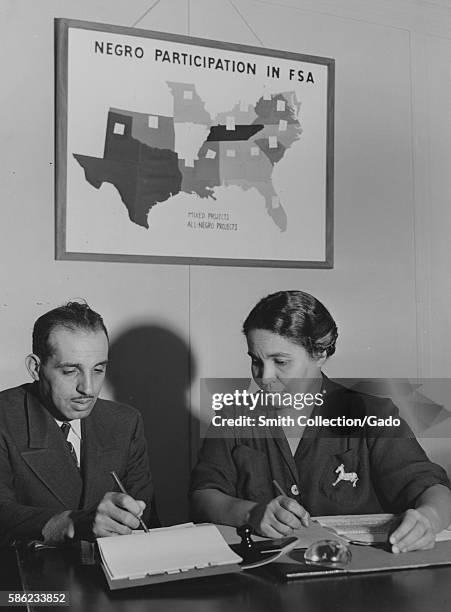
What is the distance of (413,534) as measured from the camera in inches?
49.0

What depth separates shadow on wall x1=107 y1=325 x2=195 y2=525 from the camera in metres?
1.93

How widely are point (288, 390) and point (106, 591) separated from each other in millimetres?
853

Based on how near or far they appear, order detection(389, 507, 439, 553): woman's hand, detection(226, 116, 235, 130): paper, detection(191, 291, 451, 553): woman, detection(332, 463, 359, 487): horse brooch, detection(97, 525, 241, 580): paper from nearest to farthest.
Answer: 1. detection(97, 525, 241, 580): paper
2. detection(389, 507, 439, 553): woman's hand
3. detection(191, 291, 451, 553): woman
4. detection(332, 463, 359, 487): horse brooch
5. detection(226, 116, 235, 130): paper

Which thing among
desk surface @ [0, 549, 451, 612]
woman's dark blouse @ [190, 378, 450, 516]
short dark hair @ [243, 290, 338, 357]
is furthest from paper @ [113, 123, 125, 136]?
desk surface @ [0, 549, 451, 612]

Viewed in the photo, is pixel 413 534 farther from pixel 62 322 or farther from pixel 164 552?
pixel 62 322

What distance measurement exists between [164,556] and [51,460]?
22.3 inches

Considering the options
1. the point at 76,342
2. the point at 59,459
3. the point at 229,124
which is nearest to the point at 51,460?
the point at 59,459

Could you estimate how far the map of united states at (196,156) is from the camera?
190cm

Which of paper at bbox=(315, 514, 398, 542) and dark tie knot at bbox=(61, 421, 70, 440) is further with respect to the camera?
dark tie knot at bbox=(61, 421, 70, 440)

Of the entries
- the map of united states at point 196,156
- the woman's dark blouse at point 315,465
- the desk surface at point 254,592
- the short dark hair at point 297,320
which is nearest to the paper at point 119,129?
the map of united states at point 196,156

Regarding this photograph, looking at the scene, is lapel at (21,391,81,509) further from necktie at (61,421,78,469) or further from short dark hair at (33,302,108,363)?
short dark hair at (33,302,108,363)

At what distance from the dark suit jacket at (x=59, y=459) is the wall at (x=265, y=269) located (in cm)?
14

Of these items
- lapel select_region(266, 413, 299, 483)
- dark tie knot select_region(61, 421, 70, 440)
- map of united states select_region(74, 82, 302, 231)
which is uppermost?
map of united states select_region(74, 82, 302, 231)

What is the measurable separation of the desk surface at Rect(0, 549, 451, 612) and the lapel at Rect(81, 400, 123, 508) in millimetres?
515
